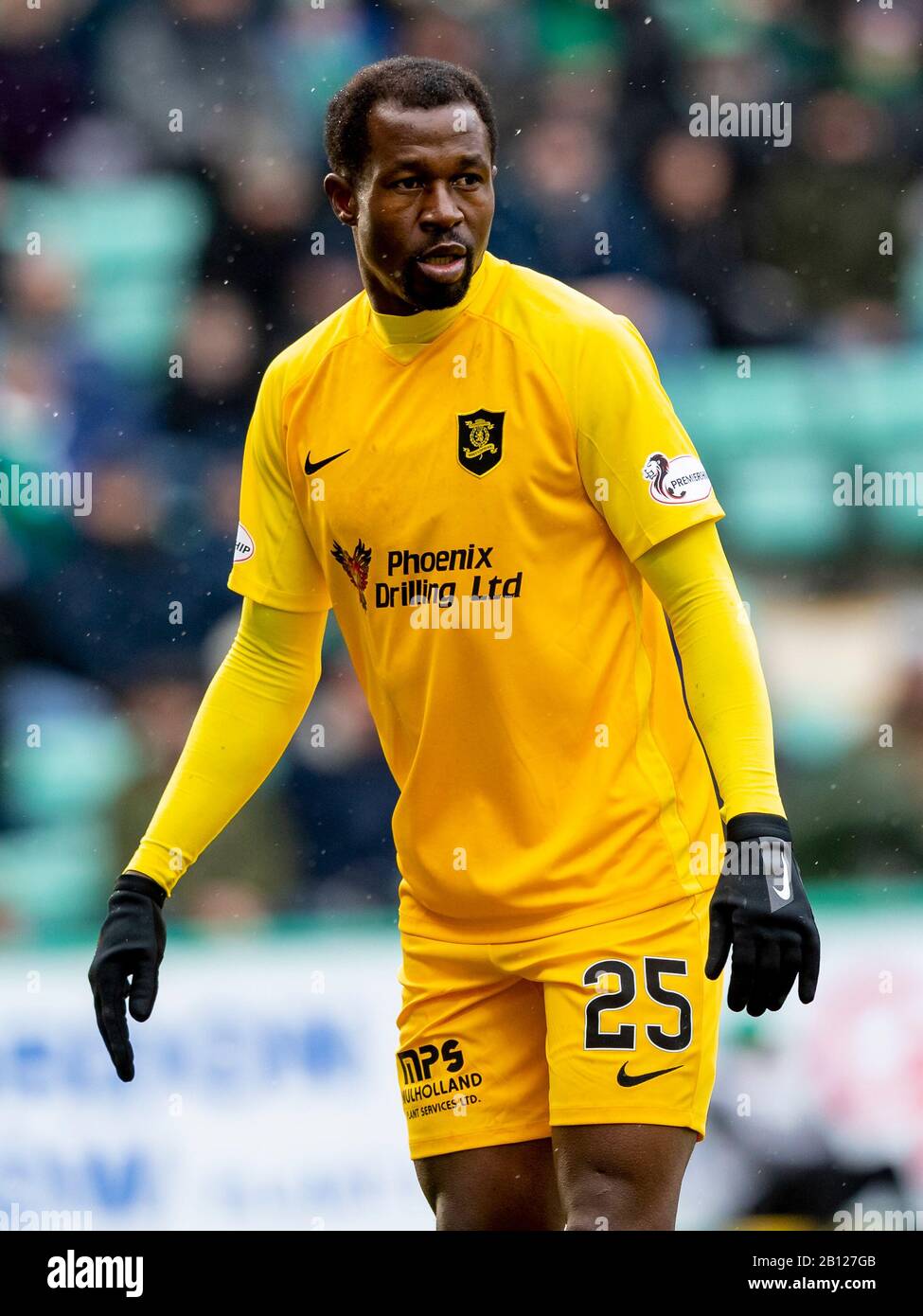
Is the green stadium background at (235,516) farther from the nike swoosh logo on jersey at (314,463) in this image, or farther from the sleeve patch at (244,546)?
the nike swoosh logo on jersey at (314,463)

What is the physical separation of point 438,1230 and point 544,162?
307cm

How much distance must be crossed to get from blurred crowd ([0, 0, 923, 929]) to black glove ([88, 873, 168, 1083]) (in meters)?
1.64

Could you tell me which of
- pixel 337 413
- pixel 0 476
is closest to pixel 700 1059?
pixel 337 413

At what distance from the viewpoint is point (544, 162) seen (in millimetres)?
5164

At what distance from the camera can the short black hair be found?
2.86 meters

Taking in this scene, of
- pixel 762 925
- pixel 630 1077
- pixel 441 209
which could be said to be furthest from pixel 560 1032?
pixel 441 209

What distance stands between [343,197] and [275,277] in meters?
2.19

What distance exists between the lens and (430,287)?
9.42 feet

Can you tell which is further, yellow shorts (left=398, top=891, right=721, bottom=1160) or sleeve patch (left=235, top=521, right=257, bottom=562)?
sleeve patch (left=235, top=521, right=257, bottom=562)

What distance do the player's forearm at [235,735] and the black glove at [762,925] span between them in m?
0.87

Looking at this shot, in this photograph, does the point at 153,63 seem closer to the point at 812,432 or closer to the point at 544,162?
the point at 544,162

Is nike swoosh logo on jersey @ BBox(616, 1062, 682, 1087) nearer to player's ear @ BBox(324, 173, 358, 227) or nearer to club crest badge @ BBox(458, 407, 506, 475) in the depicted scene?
club crest badge @ BBox(458, 407, 506, 475)

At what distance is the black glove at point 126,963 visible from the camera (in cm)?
304

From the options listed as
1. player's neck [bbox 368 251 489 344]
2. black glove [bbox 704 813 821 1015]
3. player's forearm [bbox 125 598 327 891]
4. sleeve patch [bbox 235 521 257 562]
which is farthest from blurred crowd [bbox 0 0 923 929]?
black glove [bbox 704 813 821 1015]
